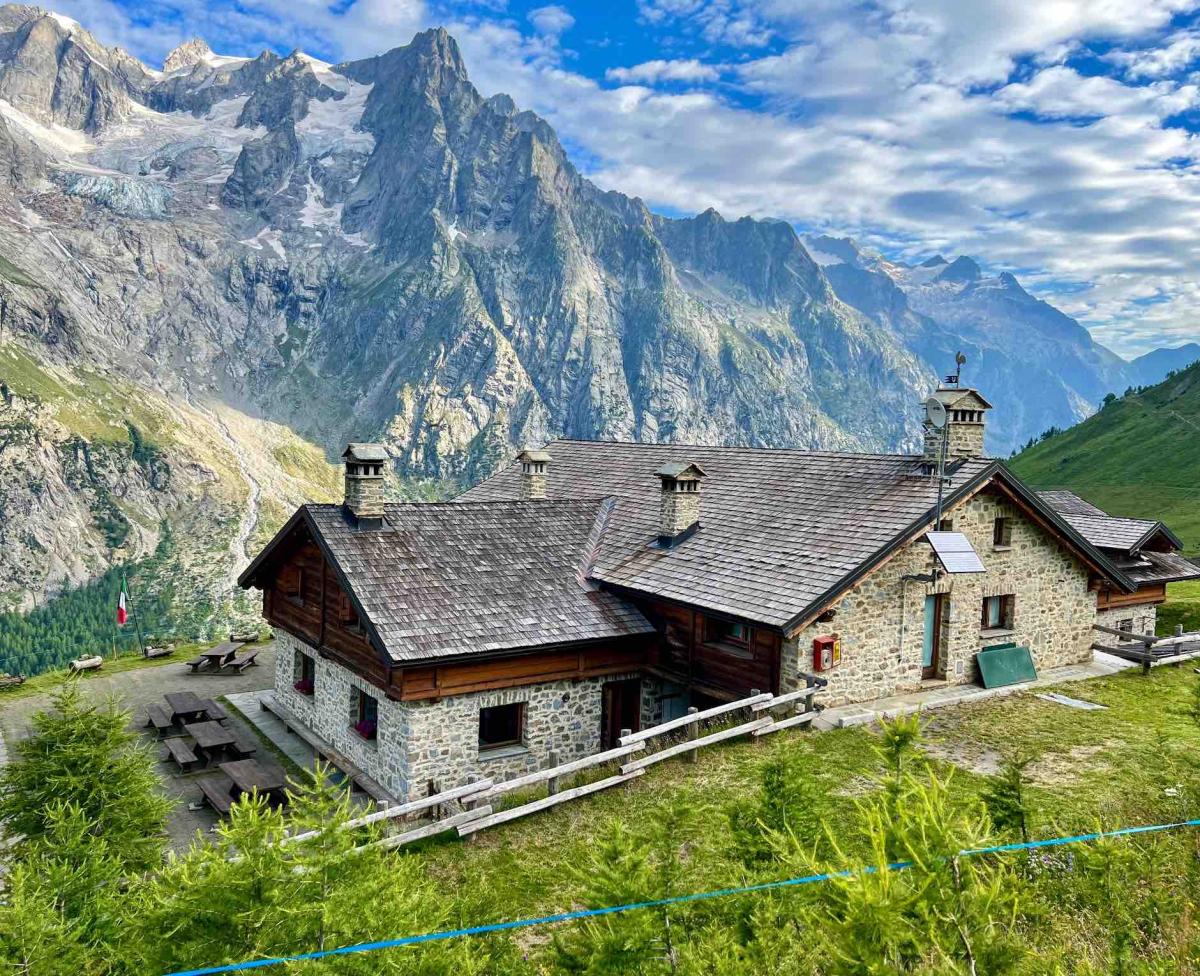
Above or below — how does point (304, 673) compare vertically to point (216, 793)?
above

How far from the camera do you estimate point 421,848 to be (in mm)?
13328

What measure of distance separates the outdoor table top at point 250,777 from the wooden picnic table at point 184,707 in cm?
486

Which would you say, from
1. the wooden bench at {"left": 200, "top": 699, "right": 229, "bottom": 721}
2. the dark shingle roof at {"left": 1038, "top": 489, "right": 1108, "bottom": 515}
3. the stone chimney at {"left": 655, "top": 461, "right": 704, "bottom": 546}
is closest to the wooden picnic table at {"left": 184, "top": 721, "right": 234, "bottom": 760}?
the wooden bench at {"left": 200, "top": 699, "right": 229, "bottom": 721}

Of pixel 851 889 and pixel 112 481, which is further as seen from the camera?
pixel 112 481

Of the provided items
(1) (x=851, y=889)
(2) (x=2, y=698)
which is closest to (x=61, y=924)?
(1) (x=851, y=889)

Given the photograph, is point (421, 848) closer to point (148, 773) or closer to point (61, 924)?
point (148, 773)

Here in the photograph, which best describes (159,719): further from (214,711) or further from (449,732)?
(449,732)

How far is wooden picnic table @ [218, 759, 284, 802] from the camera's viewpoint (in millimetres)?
17375

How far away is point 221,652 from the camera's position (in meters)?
29.8

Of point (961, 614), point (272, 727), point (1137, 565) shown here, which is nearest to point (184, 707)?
point (272, 727)

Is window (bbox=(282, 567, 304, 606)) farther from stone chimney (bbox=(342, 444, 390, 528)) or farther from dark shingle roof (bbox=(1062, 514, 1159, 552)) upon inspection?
dark shingle roof (bbox=(1062, 514, 1159, 552))

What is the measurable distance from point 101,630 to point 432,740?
462 feet

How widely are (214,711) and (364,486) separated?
31.5ft

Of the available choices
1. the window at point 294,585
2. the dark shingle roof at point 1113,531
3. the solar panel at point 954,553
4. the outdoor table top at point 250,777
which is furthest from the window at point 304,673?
the dark shingle roof at point 1113,531
